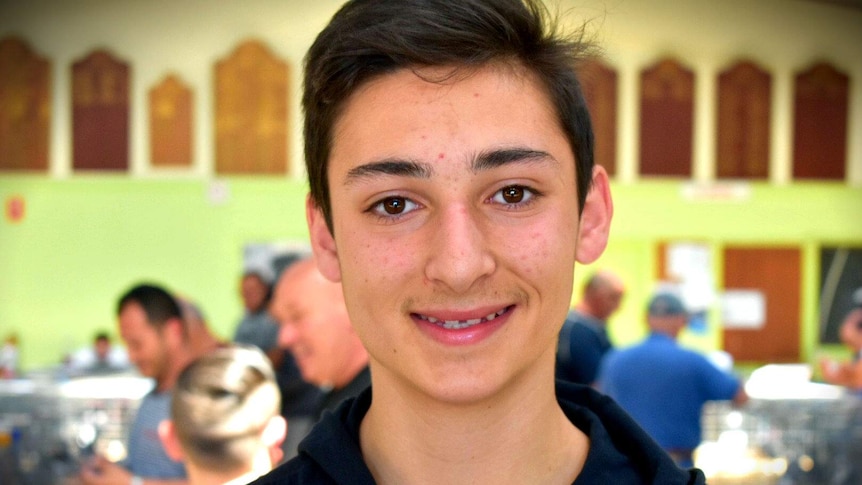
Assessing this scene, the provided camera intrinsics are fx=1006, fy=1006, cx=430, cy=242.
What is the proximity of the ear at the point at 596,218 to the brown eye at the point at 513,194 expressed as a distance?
0.54ft

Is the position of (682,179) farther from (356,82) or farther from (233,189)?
(356,82)

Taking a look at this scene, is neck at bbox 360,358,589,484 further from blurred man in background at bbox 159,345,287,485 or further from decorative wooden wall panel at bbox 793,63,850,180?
decorative wooden wall panel at bbox 793,63,850,180

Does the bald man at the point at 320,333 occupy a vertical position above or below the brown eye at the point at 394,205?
below

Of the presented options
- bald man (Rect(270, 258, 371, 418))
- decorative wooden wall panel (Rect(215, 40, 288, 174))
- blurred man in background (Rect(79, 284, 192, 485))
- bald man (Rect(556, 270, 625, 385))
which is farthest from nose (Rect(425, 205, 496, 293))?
decorative wooden wall panel (Rect(215, 40, 288, 174))

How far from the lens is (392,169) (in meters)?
1.21

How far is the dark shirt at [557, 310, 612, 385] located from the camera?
4.79 m

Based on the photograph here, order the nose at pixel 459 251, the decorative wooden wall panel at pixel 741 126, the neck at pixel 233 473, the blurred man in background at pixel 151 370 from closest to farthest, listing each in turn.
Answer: the nose at pixel 459 251
the neck at pixel 233 473
the blurred man in background at pixel 151 370
the decorative wooden wall panel at pixel 741 126

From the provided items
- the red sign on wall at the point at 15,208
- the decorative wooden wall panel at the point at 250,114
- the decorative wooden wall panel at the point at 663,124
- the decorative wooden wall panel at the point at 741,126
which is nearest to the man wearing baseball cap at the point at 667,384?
the decorative wooden wall panel at the point at 663,124

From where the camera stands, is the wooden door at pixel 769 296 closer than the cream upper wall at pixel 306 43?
No

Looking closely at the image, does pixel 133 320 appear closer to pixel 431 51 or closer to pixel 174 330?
pixel 174 330

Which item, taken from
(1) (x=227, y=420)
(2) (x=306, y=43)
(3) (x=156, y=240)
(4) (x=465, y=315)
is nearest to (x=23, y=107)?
(3) (x=156, y=240)

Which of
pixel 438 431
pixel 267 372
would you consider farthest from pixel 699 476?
pixel 267 372

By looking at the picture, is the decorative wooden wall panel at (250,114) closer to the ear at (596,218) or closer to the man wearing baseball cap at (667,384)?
the man wearing baseball cap at (667,384)

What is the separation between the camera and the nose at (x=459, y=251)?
3.82 feet
